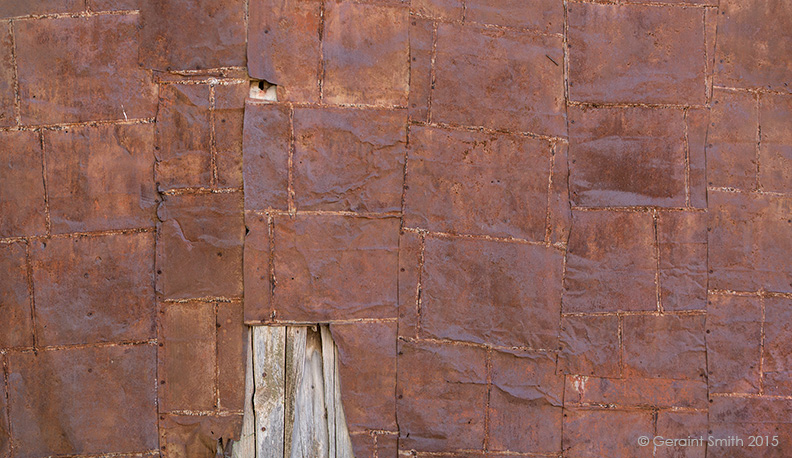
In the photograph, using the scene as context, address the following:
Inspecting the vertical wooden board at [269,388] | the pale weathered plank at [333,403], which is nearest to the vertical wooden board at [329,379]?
the pale weathered plank at [333,403]

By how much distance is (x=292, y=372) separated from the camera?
11.6 feet

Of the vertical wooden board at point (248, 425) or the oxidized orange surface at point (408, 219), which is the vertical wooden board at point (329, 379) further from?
the vertical wooden board at point (248, 425)

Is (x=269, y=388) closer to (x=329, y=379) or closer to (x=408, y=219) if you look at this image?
(x=329, y=379)

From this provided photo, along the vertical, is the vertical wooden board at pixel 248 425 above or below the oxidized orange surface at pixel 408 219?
below

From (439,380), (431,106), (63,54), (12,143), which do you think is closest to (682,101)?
(431,106)

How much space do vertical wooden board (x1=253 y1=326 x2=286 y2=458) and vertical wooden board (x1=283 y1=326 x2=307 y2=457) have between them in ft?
0.08

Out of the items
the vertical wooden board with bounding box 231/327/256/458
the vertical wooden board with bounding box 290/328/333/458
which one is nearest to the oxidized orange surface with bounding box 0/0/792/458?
the vertical wooden board with bounding box 231/327/256/458

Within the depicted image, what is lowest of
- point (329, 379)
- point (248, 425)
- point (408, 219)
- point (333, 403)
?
point (248, 425)

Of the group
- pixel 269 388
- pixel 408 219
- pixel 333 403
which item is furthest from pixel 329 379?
pixel 408 219

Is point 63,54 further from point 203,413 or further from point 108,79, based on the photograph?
point 203,413

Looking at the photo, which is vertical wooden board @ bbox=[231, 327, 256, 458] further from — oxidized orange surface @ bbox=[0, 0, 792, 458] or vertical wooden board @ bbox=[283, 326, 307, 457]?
vertical wooden board @ bbox=[283, 326, 307, 457]

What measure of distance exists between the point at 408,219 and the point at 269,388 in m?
1.32

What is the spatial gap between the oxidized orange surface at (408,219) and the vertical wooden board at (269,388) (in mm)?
134

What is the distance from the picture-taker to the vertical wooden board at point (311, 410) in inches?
140
